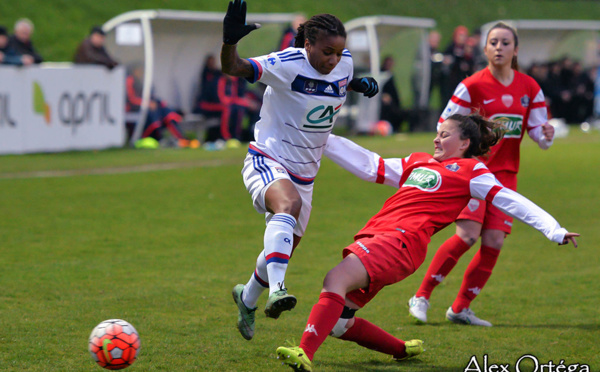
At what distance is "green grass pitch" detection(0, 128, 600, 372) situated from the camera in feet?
14.6

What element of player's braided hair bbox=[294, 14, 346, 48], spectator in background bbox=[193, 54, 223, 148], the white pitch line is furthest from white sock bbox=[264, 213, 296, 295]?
spectator in background bbox=[193, 54, 223, 148]

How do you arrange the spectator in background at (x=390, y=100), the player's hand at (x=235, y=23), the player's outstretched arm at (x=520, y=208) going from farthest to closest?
1. the spectator in background at (x=390, y=100)
2. the player's hand at (x=235, y=23)
3. the player's outstretched arm at (x=520, y=208)

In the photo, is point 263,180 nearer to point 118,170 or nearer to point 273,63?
point 273,63

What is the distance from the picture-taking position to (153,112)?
16.5 m

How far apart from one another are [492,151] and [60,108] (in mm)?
10363

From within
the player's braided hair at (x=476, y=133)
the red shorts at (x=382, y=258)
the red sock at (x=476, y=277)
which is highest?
the player's braided hair at (x=476, y=133)

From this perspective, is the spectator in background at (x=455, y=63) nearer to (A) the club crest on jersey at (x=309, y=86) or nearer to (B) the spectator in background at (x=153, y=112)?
(B) the spectator in background at (x=153, y=112)

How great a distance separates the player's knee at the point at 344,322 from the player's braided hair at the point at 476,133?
1153 mm

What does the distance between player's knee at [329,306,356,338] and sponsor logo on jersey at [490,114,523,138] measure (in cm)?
207

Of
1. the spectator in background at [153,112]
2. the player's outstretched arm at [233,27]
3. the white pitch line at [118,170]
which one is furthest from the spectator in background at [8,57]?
the player's outstretched arm at [233,27]

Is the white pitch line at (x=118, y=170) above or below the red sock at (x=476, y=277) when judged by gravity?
below

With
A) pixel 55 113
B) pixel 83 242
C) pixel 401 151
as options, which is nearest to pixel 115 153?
pixel 55 113

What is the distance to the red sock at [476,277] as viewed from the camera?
17.3 ft

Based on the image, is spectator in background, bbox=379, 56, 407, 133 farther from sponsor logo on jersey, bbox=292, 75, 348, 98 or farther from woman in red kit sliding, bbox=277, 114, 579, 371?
sponsor logo on jersey, bbox=292, 75, 348, 98
